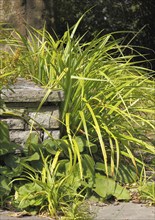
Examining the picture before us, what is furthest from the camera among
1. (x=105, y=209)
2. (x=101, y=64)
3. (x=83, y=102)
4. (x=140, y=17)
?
(x=140, y=17)

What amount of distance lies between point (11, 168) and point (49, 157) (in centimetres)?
37

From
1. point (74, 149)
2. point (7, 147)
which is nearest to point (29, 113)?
point (7, 147)

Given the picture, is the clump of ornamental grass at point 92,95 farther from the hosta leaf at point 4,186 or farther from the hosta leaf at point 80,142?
the hosta leaf at point 4,186

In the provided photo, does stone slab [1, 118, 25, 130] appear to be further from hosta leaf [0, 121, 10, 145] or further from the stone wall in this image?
hosta leaf [0, 121, 10, 145]

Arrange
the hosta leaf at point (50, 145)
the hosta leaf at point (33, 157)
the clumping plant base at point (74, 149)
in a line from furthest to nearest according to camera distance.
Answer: the hosta leaf at point (50, 145) < the hosta leaf at point (33, 157) < the clumping plant base at point (74, 149)

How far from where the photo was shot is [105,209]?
3.69 m

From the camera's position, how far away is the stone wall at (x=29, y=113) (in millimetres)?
4246

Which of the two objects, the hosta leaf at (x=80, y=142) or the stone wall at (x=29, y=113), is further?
the stone wall at (x=29, y=113)

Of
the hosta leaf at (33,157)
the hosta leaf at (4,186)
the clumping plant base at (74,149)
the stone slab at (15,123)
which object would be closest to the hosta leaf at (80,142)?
the clumping plant base at (74,149)

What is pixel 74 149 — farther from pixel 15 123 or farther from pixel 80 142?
pixel 15 123

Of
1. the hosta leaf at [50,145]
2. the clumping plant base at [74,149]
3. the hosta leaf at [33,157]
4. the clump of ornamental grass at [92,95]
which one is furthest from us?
the clump of ornamental grass at [92,95]

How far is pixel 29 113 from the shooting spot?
427 centimetres

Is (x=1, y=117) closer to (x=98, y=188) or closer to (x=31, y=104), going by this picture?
(x=31, y=104)

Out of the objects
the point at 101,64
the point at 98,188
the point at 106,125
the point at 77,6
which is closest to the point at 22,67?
the point at 101,64
